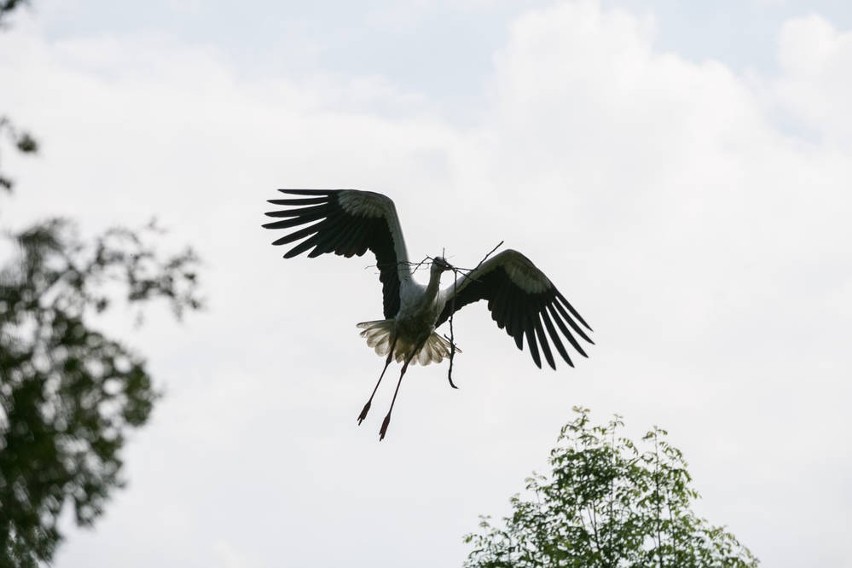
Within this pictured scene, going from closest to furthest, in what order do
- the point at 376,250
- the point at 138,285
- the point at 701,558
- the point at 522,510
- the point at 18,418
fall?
the point at 18,418 < the point at 138,285 < the point at 376,250 < the point at 701,558 < the point at 522,510

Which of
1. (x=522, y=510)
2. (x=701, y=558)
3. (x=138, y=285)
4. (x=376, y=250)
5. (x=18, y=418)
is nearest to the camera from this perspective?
(x=18, y=418)

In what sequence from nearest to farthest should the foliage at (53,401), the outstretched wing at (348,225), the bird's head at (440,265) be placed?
1. the foliage at (53,401)
2. the bird's head at (440,265)
3. the outstretched wing at (348,225)

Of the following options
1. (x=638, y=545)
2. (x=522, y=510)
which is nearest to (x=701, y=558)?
(x=638, y=545)

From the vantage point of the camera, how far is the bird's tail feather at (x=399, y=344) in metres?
11.3

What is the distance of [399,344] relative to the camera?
36.9 ft

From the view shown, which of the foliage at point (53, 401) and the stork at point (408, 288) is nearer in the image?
the foliage at point (53, 401)

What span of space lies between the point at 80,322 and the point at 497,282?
7.20m

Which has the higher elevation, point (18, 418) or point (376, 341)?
point (376, 341)

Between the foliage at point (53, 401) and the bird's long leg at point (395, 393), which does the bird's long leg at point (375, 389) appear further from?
the foliage at point (53, 401)

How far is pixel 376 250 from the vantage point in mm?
11234

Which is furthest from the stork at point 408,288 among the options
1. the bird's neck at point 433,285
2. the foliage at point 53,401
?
the foliage at point 53,401

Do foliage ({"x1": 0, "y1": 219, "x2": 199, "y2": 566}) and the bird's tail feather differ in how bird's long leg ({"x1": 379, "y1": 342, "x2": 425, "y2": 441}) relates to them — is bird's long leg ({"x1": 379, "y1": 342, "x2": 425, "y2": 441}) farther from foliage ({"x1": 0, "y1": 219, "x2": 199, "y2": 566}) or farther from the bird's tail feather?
foliage ({"x1": 0, "y1": 219, "x2": 199, "y2": 566})

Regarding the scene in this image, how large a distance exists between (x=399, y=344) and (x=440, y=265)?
1.57 meters

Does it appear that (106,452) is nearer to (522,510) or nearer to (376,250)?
(376,250)
